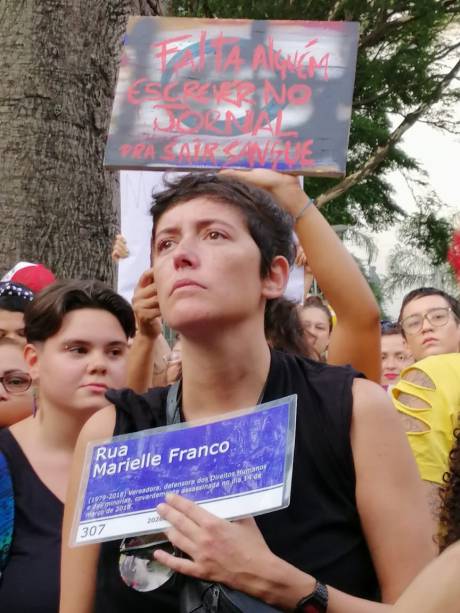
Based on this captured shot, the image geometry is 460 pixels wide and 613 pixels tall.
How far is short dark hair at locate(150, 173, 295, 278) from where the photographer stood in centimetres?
215

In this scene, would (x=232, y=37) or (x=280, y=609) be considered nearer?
(x=280, y=609)

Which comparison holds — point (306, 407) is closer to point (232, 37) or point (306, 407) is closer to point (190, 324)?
point (190, 324)

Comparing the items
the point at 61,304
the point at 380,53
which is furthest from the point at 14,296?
the point at 380,53

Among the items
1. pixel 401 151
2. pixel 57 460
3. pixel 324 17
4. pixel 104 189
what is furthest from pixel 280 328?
pixel 401 151

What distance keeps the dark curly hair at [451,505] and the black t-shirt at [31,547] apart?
1.06 meters

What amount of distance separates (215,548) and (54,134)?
10.3 ft

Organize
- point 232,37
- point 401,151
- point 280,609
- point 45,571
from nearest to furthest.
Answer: point 280,609
point 45,571
point 232,37
point 401,151

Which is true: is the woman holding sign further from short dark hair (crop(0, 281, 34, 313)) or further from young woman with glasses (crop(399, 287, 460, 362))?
young woman with glasses (crop(399, 287, 460, 362))

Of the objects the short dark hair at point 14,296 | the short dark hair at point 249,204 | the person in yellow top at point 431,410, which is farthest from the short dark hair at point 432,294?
the short dark hair at point 249,204

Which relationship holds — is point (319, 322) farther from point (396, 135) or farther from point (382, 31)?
point (396, 135)

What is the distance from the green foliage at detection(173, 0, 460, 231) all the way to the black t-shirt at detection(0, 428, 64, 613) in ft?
40.0

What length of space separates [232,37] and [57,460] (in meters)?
1.43

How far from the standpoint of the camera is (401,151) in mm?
17719

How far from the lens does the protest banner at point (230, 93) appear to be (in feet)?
9.77
